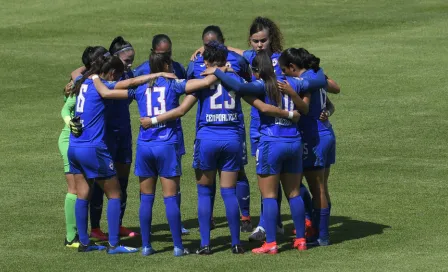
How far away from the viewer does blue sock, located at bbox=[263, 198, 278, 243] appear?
11523 mm

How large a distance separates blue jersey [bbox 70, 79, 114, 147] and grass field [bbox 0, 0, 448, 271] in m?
1.32

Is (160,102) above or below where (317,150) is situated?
above

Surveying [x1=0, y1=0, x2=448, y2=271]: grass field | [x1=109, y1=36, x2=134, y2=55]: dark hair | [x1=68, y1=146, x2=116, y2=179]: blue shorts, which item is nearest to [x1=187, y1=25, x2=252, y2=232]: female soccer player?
[x1=0, y1=0, x2=448, y2=271]: grass field

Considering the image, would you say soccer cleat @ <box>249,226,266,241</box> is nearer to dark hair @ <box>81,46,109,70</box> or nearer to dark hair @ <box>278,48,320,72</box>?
dark hair @ <box>278,48,320,72</box>

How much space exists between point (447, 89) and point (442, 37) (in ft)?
21.0

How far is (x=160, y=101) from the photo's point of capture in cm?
1138

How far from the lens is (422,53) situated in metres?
26.5

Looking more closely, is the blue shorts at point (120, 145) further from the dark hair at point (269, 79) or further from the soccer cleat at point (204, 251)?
the dark hair at point (269, 79)

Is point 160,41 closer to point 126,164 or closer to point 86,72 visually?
point 86,72

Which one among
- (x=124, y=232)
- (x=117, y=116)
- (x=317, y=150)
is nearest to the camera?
(x=317, y=150)

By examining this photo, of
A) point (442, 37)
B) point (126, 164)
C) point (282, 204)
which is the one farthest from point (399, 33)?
point (126, 164)

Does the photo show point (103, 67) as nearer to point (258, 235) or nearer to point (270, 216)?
point (270, 216)

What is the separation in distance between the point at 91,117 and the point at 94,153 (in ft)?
1.37

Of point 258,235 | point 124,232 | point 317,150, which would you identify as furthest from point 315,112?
point 124,232
